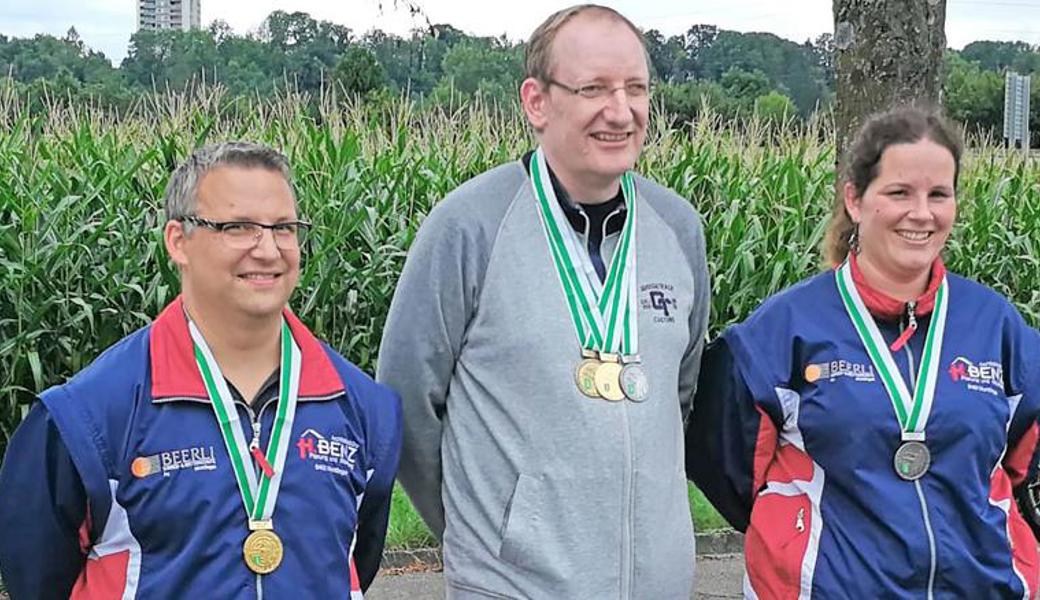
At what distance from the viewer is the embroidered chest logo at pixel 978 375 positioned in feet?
10.3

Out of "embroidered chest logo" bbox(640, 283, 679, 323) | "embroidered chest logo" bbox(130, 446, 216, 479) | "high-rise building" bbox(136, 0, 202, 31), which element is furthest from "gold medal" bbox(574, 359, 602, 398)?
"high-rise building" bbox(136, 0, 202, 31)

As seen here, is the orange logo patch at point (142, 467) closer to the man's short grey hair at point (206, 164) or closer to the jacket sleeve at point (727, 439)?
the man's short grey hair at point (206, 164)

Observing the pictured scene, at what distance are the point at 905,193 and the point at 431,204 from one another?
4.23m

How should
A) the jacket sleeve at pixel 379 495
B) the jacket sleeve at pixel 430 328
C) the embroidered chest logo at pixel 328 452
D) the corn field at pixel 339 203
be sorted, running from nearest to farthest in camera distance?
the embroidered chest logo at pixel 328 452 < the jacket sleeve at pixel 379 495 < the jacket sleeve at pixel 430 328 < the corn field at pixel 339 203

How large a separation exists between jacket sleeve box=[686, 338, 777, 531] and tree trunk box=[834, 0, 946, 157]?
2.43 m

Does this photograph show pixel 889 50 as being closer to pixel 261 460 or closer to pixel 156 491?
pixel 261 460

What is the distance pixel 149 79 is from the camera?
9.33m

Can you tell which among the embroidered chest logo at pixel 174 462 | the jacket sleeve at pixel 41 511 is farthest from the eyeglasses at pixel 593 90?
the jacket sleeve at pixel 41 511

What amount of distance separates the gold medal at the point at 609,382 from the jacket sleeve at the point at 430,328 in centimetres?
34

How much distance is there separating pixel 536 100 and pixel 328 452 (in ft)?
3.17

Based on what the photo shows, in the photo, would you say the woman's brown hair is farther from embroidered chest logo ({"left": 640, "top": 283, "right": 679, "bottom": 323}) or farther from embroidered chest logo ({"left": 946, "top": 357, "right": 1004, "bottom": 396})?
embroidered chest logo ({"left": 640, "top": 283, "right": 679, "bottom": 323})

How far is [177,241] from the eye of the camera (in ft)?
9.07

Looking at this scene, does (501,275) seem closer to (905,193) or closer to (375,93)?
(905,193)

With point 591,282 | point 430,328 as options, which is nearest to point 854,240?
point 591,282
